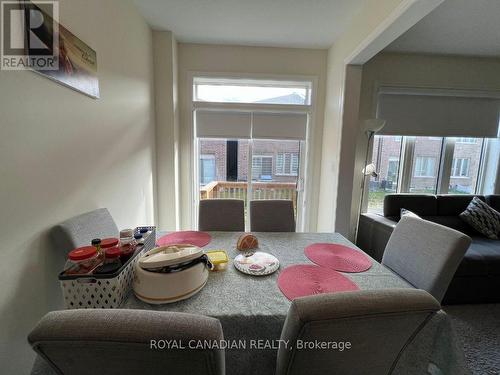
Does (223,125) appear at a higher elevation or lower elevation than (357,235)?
higher

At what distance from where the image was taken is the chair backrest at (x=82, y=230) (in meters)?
1.12

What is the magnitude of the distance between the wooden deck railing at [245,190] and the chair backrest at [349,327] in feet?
8.31

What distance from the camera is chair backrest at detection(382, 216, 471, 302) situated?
1.07 metres

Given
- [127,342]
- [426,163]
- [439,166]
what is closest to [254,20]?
[127,342]

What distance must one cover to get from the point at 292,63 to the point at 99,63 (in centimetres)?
219

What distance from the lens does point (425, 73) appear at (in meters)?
2.77

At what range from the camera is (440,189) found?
3043 millimetres

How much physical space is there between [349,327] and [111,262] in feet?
2.95

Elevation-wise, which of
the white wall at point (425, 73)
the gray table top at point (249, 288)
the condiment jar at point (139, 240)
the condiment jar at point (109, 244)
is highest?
the white wall at point (425, 73)

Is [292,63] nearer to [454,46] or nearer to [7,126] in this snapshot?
[454,46]

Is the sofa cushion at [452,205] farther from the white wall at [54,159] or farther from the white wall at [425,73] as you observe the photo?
the white wall at [54,159]

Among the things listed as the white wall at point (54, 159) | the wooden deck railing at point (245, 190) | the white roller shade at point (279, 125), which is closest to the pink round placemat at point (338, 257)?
the white wall at point (54, 159)

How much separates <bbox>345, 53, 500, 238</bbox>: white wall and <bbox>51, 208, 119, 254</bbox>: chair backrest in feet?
8.42

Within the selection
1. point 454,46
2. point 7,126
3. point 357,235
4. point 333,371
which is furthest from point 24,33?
point 454,46
